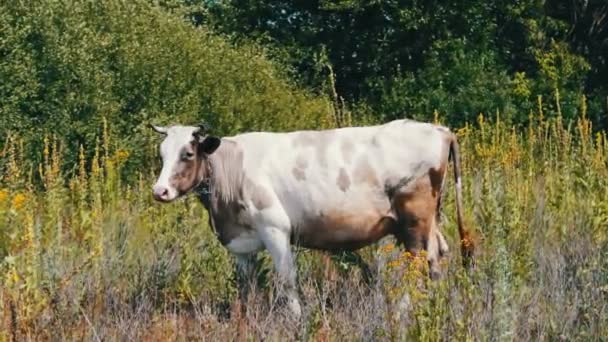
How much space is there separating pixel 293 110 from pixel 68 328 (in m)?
10.4

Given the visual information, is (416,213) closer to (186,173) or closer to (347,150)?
(347,150)

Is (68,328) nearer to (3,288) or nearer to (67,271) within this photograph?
(3,288)

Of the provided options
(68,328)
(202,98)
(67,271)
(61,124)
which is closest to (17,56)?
(61,124)

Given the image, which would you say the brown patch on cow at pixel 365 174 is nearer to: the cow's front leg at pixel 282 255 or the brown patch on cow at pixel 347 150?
the brown patch on cow at pixel 347 150

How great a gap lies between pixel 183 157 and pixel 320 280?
1.31 m

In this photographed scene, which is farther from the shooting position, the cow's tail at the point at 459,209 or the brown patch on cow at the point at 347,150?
the brown patch on cow at the point at 347,150

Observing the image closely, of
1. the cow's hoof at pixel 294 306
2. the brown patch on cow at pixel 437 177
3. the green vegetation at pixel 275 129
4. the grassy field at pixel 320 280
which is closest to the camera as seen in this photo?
the grassy field at pixel 320 280

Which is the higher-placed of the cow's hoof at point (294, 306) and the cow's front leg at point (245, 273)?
the cow's front leg at point (245, 273)

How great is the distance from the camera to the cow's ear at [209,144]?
18.9 feet

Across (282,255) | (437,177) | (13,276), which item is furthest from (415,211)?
(13,276)

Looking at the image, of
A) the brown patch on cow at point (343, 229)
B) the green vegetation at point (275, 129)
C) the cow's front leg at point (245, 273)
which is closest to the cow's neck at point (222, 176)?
the green vegetation at point (275, 129)

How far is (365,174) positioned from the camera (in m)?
5.78

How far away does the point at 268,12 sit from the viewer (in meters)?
22.6

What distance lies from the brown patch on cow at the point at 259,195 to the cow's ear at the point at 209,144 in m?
0.32
